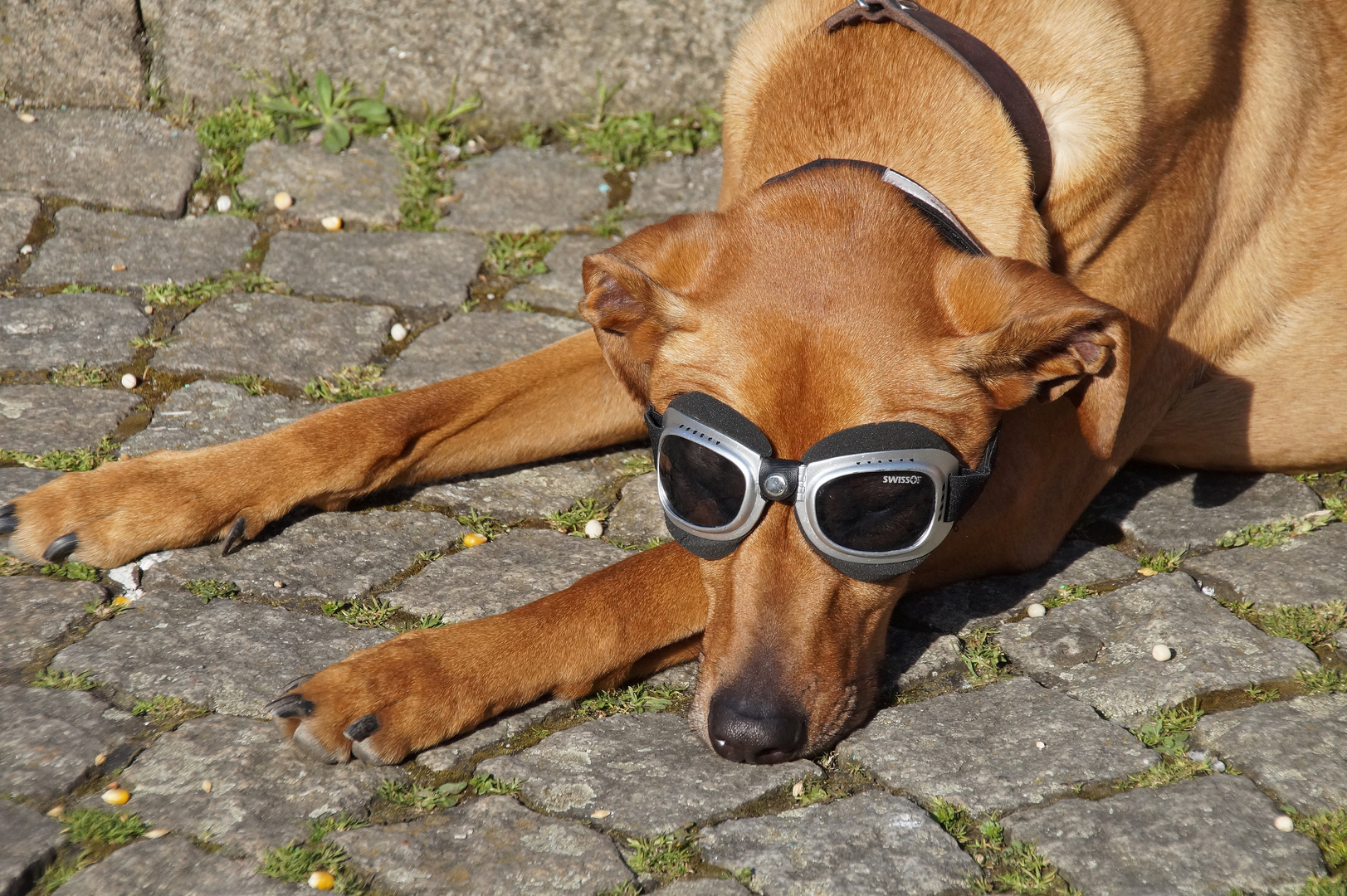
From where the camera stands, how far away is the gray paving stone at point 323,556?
→ 122 inches

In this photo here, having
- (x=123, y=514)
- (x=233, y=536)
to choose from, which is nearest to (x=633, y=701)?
(x=233, y=536)

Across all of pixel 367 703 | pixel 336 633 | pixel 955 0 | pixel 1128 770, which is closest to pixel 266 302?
pixel 336 633

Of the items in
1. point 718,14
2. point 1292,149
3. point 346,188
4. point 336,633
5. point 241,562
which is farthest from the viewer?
point 718,14

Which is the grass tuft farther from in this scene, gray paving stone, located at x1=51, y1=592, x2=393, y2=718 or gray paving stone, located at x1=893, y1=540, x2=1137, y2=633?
gray paving stone, located at x1=893, y1=540, x2=1137, y2=633

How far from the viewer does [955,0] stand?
10.2ft

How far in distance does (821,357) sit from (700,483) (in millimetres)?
402

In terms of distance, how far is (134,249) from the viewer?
185 inches

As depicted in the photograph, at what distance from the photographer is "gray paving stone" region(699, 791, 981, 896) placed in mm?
2277

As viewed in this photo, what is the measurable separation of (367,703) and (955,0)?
2291 millimetres

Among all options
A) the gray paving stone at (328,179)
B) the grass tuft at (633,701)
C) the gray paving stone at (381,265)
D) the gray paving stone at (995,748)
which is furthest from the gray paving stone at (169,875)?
the gray paving stone at (328,179)

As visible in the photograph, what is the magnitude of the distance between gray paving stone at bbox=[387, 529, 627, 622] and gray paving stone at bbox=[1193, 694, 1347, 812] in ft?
5.11

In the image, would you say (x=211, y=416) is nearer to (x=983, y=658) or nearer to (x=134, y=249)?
(x=134, y=249)

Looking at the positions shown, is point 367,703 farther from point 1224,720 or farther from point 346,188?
point 346,188

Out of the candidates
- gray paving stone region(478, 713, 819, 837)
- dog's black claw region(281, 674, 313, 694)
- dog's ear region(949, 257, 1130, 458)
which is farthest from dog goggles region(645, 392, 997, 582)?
dog's black claw region(281, 674, 313, 694)
